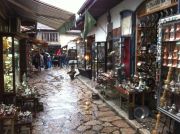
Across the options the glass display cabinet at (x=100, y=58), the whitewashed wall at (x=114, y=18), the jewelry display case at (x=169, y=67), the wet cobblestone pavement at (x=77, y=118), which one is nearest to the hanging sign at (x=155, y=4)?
the whitewashed wall at (x=114, y=18)

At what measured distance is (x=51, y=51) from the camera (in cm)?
4675

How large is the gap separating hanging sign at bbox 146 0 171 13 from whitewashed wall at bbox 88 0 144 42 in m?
0.76

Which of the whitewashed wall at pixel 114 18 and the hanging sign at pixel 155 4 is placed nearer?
the hanging sign at pixel 155 4

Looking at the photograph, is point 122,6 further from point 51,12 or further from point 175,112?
point 175,112

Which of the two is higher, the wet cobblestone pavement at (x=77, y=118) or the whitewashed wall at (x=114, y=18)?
the whitewashed wall at (x=114, y=18)

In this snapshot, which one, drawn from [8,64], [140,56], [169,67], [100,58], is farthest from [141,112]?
[100,58]

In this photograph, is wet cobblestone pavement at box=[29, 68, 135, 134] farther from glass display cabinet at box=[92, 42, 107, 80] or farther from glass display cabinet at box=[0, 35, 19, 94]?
glass display cabinet at box=[92, 42, 107, 80]

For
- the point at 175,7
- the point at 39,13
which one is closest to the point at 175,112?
the point at 175,7

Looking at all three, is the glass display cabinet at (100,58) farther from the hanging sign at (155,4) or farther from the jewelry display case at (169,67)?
the jewelry display case at (169,67)

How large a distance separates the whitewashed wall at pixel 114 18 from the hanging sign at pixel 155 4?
756 mm

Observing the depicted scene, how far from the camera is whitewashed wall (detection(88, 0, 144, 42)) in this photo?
10.3 m

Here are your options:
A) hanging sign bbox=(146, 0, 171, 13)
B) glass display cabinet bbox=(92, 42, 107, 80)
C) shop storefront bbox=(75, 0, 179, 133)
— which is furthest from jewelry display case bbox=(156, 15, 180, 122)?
glass display cabinet bbox=(92, 42, 107, 80)

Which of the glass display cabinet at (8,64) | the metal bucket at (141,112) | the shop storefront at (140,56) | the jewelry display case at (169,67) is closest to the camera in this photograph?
the jewelry display case at (169,67)

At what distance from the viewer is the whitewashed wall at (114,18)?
10.3 meters
